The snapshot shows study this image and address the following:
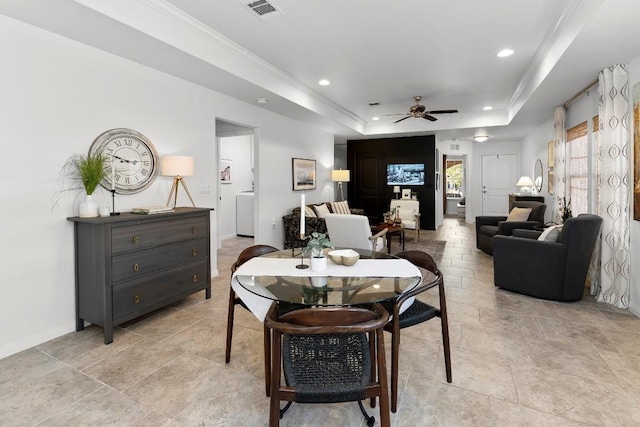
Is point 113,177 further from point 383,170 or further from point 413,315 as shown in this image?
point 383,170

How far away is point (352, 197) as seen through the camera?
9.75 m

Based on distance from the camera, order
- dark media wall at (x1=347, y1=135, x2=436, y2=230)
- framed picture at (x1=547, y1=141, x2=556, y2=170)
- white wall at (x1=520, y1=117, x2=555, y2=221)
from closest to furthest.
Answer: framed picture at (x1=547, y1=141, x2=556, y2=170) → white wall at (x1=520, y1=117, x2=555, y2=221) → dark media wall at (x1=347, y1=135, x2=436, y2=230)

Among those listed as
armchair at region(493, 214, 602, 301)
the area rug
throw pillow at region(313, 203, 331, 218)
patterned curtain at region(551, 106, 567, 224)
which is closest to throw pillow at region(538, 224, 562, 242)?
armchair at region(493, 214, 602, 301)

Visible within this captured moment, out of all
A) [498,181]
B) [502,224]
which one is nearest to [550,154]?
[502,224]

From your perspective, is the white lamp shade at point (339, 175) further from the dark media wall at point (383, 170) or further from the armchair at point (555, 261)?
the armchair at point (555, 261)

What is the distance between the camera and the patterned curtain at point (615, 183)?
3404mm

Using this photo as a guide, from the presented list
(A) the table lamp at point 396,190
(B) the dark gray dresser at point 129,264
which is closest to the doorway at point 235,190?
(A) the table lamp at point 396,190

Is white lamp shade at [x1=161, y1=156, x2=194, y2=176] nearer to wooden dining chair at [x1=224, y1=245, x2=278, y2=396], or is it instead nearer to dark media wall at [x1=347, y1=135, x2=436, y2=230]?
wooden dining chair at [x1=224, y1=245, x2=278, y2=396]

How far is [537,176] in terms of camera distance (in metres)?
7.67

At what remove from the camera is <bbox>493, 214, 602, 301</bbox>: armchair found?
11.5ft

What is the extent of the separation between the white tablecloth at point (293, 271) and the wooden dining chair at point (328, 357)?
1.47 ft

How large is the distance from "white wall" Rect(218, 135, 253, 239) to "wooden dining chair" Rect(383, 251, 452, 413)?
227 inches

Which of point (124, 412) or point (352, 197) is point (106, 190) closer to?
point (124, 412)

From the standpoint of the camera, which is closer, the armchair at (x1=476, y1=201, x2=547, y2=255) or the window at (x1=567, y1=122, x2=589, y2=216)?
the window at (x1=567, y1=122, x2=589, y2=216)
